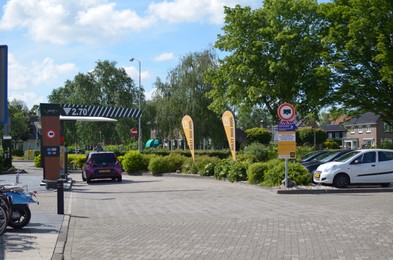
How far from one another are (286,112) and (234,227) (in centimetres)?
913

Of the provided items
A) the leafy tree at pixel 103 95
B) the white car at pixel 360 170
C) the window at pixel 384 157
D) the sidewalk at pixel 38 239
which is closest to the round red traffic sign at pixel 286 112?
the white car at pixel 360 170

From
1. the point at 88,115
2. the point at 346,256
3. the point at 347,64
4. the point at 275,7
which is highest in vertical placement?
the point at 275,7

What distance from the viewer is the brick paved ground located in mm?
8453

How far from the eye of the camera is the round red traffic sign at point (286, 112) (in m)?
19.2

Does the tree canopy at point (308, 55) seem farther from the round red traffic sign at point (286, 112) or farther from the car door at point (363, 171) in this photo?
the round red traffic sign at point (286, 112)

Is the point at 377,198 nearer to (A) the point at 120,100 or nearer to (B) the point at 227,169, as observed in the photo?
(B) the point at 227,169

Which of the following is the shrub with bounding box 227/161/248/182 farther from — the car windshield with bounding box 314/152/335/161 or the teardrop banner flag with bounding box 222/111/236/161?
the car windshield with bounding box 314/152/335/161

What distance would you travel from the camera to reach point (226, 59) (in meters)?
39.7

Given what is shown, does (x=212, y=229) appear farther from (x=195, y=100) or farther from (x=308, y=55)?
(x=195, y=100)

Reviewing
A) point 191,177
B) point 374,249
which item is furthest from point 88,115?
point 374,249

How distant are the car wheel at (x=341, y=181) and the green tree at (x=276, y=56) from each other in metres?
16.2

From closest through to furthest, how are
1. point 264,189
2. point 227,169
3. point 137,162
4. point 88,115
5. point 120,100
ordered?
point 264,189
point 227,169
point 88,115
point 137,162
point 120,100

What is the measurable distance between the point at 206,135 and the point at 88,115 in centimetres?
2212

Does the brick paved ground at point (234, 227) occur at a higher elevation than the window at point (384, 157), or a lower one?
lower
